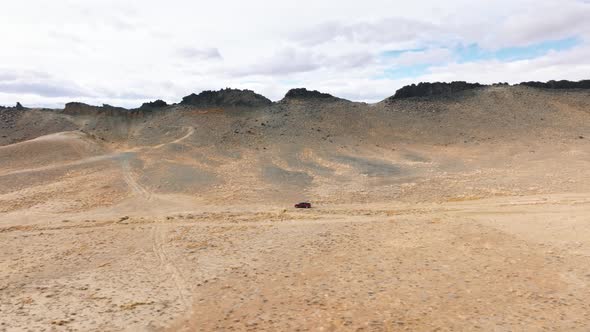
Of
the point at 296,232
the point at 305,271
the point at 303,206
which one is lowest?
the point at 305,271

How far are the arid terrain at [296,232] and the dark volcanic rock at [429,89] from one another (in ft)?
32.0

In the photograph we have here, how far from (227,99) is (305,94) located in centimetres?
748

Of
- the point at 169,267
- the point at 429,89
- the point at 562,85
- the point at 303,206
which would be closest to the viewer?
the point at 169,267

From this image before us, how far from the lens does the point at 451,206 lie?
16.5 metres

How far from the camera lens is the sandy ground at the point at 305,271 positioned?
25.2 ft

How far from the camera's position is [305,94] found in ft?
143

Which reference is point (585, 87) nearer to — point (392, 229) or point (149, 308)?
point (392, 229)

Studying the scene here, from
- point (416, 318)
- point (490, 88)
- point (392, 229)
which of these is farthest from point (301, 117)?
point (416, 318)

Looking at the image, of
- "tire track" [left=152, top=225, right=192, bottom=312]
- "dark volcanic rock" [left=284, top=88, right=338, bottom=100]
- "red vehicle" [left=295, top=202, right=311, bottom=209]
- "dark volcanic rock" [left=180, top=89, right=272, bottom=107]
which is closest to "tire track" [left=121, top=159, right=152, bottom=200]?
"tire track" [left=152, top=225, right=192, bottom=312]

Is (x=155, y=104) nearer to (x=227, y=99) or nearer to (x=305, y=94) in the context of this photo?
(x=227, y=99)

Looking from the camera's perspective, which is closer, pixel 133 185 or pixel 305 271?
pixel 305 271

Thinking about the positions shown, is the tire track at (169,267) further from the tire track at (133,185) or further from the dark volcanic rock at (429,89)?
the dark volcanic rock at (429,89)

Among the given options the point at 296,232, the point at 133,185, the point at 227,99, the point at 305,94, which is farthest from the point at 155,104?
the point at 296,232

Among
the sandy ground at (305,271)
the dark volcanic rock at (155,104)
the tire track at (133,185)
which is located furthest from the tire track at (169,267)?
the dark volcanic rock at (155,104)
